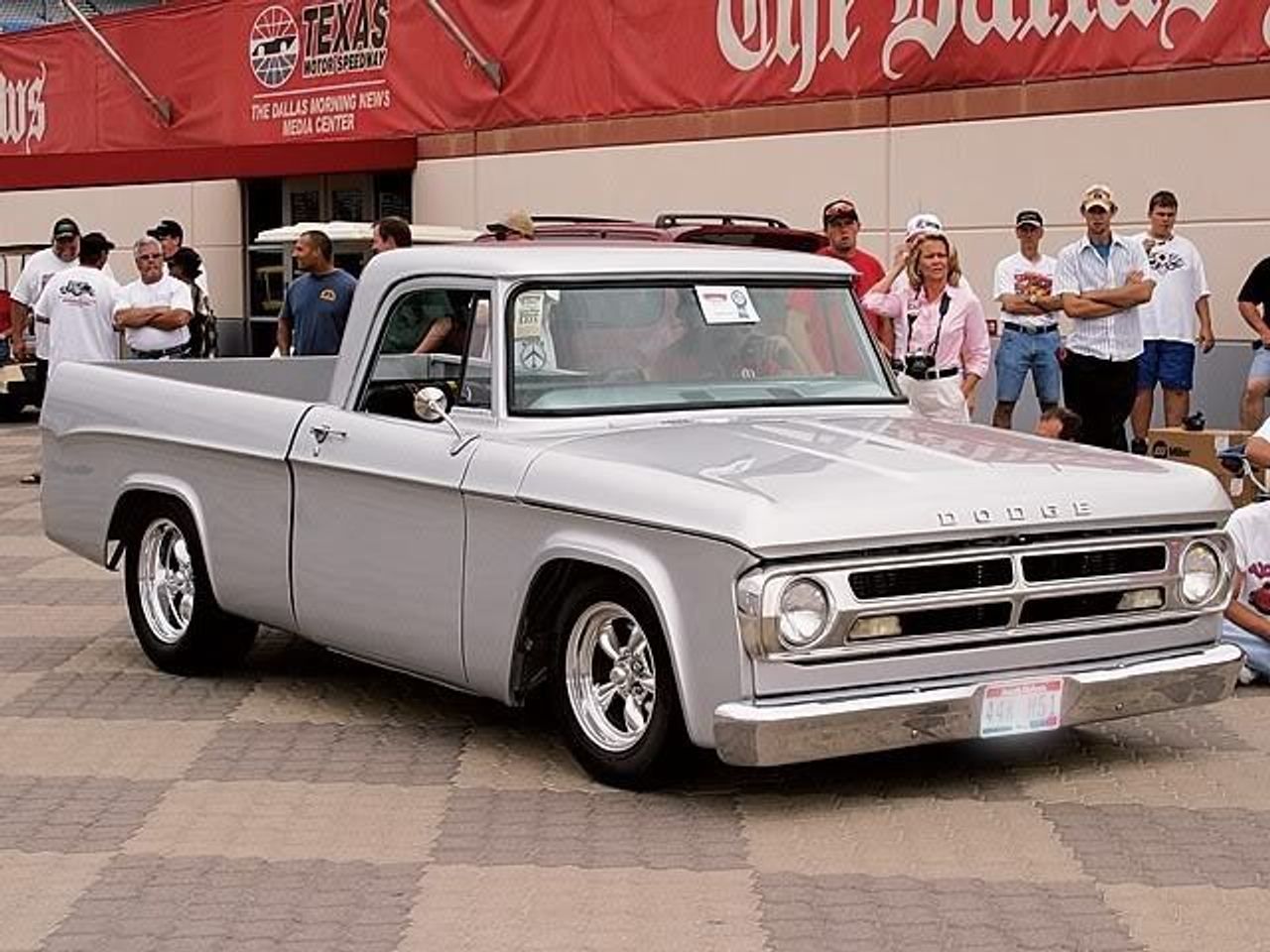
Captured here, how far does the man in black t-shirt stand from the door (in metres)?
7.33

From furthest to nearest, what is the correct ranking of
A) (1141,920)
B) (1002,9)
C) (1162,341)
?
1. (1002,9)
2. (1162,341)
3. (1141,920)

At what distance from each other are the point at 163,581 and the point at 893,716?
376 cm

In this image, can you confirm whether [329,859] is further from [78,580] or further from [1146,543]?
[78,580]

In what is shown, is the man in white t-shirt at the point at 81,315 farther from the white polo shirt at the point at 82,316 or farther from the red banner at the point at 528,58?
the red banner at the point at 528,58

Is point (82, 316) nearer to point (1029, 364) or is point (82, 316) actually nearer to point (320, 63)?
point (1029, 364)

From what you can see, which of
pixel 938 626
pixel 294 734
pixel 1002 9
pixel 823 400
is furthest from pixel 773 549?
pixel 1002 9

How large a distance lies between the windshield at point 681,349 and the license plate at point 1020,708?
1.56 meters

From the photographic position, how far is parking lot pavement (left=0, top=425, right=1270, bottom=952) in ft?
18.0

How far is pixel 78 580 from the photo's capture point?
37.9 feet

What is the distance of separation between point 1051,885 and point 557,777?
179cm

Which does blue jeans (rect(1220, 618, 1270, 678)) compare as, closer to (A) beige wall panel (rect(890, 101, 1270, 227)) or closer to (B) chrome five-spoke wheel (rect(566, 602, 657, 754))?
(B) chrome five-spoke wheel (rect(566, 602, 657, 754))

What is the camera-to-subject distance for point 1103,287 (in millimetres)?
13133

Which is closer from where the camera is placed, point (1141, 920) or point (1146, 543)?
point (1141, 920)

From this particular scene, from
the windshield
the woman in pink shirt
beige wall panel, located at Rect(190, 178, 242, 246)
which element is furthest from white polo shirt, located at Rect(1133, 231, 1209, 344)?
beige wall panel, located at Rect(190, 178, 242, 246)
